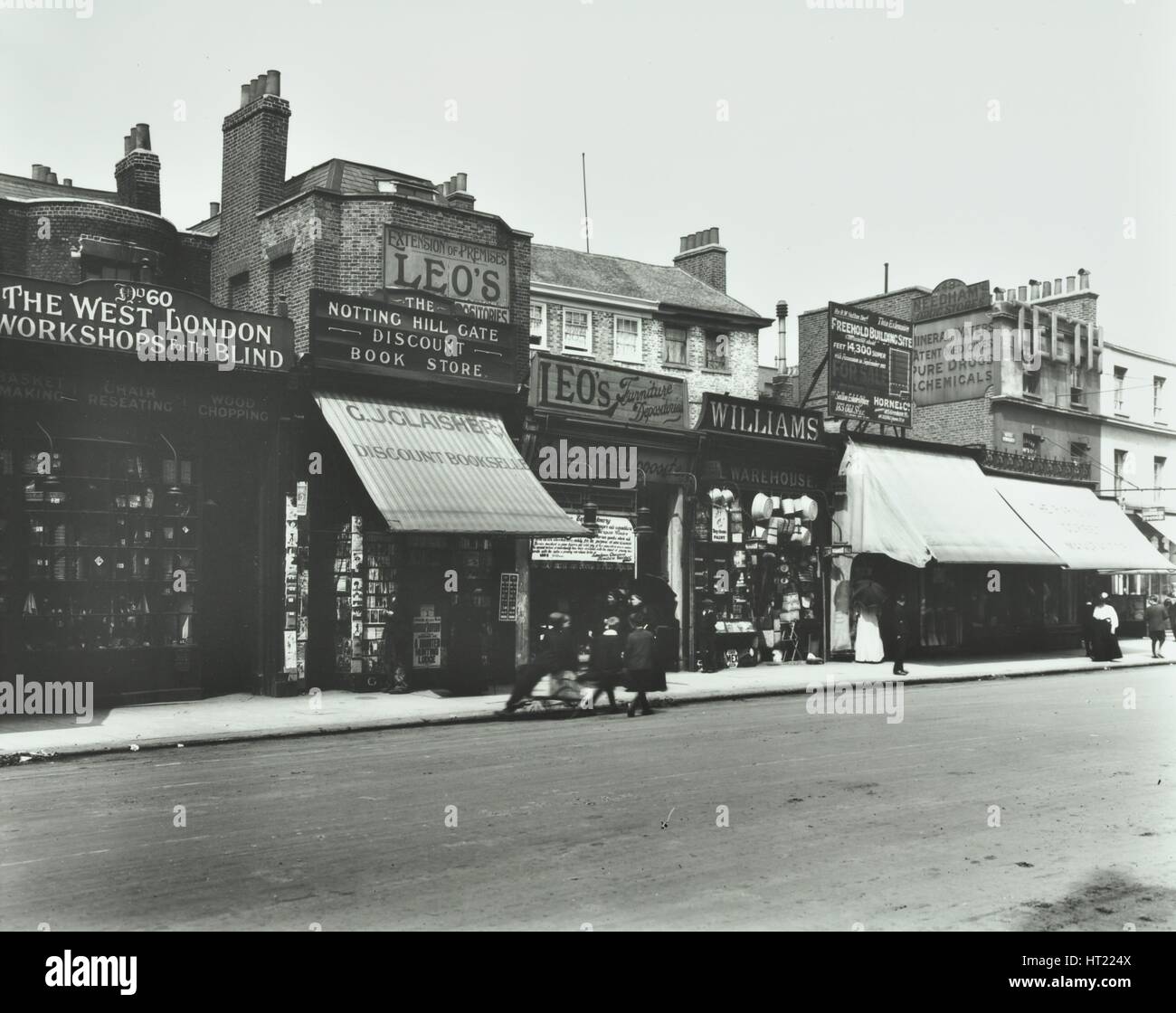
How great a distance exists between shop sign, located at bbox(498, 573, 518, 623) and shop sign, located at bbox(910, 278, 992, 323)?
21.0m

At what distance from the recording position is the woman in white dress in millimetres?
26031

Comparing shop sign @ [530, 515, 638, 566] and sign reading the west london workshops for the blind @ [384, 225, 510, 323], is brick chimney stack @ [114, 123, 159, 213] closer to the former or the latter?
sign reading the west london workshops for the blind @ [384, 225, 510, 323]

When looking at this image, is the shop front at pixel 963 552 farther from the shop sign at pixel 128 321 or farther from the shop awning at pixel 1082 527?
the shop sign at pixel 128 321

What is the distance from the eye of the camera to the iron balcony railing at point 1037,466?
1264 inches

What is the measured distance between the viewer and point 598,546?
73.1ft

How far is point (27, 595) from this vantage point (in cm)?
1609

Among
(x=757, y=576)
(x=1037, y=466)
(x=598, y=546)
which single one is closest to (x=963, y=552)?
(x=757, y=576)

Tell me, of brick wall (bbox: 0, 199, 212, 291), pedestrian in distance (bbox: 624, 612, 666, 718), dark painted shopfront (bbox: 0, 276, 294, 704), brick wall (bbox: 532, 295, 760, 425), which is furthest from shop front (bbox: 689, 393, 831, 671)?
brick wall (bbox: 0, 199, 212, 291)

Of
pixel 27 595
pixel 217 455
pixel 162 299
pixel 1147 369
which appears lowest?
pixel 27 595

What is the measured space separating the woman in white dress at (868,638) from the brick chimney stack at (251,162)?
15.7 meters
